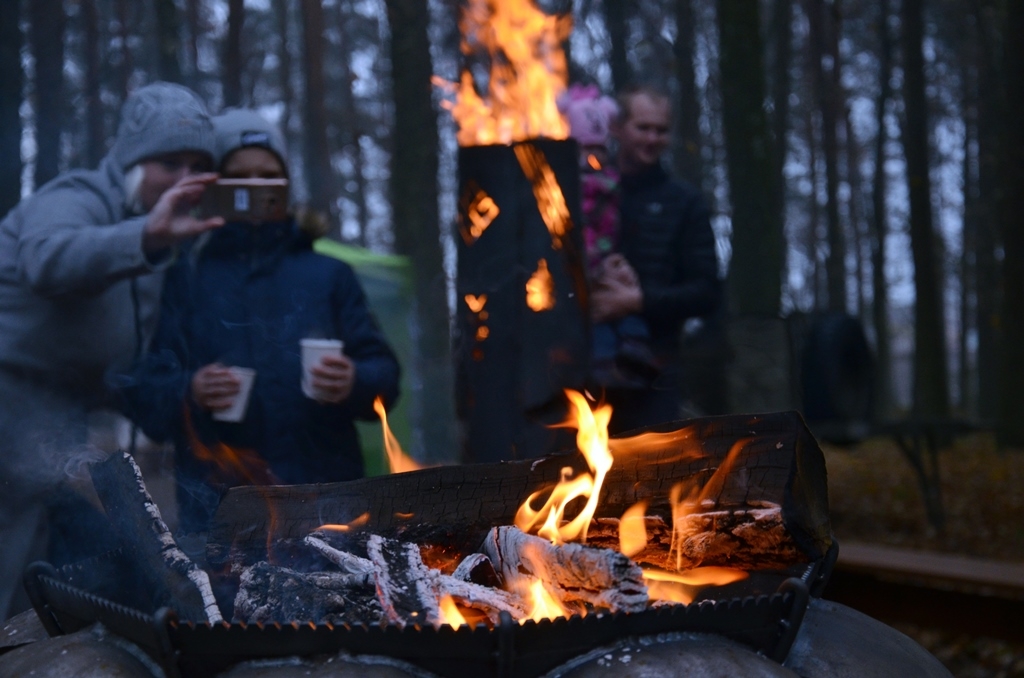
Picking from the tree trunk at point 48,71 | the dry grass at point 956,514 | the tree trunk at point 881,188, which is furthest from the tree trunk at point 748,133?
the tree trunk at point 881,188

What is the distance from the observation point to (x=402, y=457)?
10.3 ft

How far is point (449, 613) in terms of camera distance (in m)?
2.12

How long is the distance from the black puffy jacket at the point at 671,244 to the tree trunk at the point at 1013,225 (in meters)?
7.32

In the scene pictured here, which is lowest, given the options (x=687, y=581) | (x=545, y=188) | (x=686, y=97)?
(x=687, y=581)

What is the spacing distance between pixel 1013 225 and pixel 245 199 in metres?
8.93

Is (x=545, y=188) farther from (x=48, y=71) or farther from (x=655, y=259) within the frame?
(x=48, y=71)

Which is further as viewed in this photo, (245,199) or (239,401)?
(245,199)

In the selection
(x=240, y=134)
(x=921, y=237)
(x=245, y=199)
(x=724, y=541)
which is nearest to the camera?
(x=724, y=541)

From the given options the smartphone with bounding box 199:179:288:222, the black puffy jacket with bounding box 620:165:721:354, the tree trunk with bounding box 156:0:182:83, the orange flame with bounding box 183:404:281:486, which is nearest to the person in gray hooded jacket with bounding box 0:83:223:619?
the smartphone with bounding box 199:179:288:222

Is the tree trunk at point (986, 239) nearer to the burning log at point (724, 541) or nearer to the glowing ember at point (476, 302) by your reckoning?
the glowing ember at point (476, 302)

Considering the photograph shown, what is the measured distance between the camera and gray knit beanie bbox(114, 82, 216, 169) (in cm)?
331

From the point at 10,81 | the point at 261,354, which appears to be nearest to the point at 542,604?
the point at 261,354

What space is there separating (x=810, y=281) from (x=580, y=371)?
34.0 m

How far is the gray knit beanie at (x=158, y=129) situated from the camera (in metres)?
3.31
